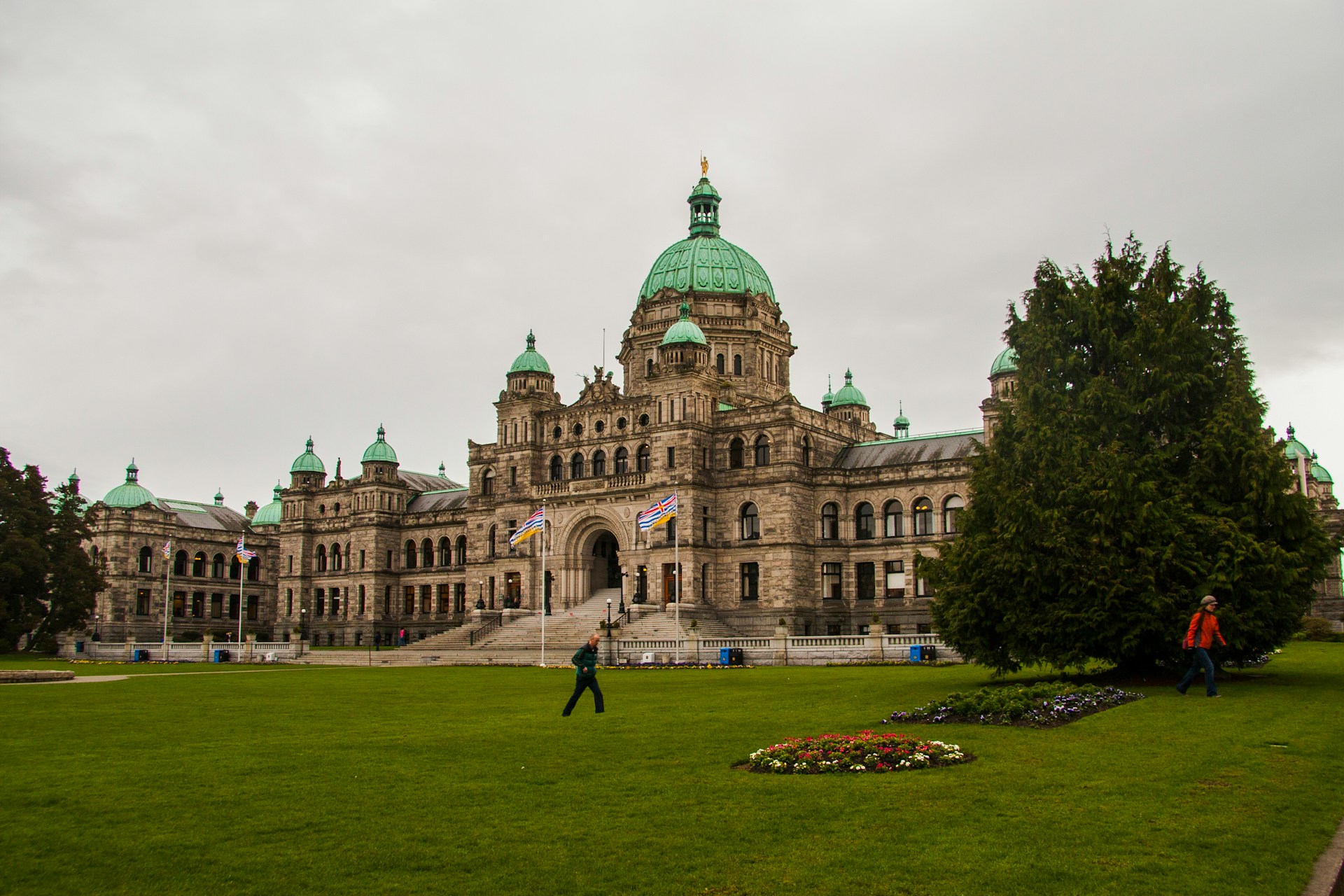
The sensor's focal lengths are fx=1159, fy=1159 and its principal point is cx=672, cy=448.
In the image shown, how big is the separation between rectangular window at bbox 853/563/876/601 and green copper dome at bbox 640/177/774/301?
21.1 m

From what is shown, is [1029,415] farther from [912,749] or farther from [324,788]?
[324,788]

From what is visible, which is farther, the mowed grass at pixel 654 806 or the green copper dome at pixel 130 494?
the green copper dome at pixel 130 494

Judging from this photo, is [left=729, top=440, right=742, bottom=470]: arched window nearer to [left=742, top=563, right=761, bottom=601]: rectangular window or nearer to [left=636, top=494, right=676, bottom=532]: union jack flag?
[left=742, top=563, right=761, bottom=601]: rectangular window

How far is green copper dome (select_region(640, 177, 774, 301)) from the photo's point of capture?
79375 mm

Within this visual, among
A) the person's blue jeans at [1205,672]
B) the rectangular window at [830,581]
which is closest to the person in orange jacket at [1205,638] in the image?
the person's blue jeans at [1205,672]

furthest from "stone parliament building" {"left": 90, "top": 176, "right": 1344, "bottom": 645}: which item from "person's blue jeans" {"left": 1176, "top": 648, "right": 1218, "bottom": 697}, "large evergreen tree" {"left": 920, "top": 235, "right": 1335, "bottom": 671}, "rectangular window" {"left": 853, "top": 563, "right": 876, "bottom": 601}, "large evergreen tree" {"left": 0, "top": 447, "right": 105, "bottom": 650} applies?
"person's blue jeans" {"left": 1176, "top": 648, "right": 1218, "bottom": 697}

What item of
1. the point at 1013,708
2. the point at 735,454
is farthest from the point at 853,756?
the point at 735,454

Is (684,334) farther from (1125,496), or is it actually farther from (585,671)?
(585,671)

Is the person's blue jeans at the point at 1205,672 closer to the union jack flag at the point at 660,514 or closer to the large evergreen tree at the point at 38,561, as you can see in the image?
Answer: the union jack flag at the point at 660,514

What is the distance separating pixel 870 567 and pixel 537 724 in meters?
48.6

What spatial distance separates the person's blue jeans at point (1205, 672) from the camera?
23125mm

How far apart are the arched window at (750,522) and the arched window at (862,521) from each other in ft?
18.9

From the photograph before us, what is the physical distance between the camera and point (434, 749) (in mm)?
18469

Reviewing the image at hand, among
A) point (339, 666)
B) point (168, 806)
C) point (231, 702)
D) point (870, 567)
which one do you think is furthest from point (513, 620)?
point (168, 806)
